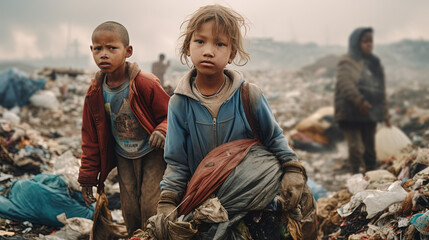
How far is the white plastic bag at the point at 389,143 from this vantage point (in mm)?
5941

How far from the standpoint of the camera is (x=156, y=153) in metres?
2.52

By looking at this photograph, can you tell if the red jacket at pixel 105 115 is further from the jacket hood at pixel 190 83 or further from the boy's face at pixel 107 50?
the jacket hood at pixel 190 83

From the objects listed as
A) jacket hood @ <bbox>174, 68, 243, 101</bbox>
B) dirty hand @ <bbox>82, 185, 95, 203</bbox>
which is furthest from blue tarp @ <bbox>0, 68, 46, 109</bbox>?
jacket hood @ <bbox>174, 68, 243, 101</bbox>

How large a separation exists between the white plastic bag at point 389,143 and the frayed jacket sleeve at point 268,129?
493cm

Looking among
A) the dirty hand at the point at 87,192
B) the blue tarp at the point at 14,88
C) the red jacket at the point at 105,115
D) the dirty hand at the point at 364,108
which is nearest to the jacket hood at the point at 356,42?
the dirty hand at the point at 364,108

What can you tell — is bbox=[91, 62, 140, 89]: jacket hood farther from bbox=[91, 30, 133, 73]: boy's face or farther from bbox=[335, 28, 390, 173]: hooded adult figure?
bbox=[335, 28, 390, 173]: hooded adult figure

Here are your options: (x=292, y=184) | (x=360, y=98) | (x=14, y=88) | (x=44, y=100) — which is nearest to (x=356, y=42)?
(x=360, y=98)

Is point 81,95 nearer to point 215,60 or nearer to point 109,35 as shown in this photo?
point 109,35

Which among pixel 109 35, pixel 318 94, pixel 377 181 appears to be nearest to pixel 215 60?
pixel 109 35

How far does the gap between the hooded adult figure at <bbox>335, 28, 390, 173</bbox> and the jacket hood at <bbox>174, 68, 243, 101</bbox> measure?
4073 millimetres

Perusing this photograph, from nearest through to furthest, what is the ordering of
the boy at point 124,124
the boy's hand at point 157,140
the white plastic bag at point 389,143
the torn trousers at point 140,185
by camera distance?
the boy's hand at point 157,140, the boy at point 124,124, the torn trousers at point 140,185, the white plastic bag at point 389,143

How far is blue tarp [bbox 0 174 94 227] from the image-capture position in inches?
130

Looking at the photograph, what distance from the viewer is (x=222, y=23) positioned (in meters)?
1.60

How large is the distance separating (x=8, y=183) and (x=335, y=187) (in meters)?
4.36
